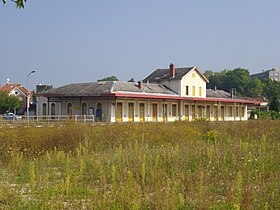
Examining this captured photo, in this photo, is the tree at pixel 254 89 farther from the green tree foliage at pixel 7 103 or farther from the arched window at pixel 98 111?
the arched window at pixel 98 111

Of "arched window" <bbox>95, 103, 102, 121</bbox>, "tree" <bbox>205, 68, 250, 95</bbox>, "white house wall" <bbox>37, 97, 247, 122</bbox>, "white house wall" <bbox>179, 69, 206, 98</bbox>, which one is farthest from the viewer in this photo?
"tree" <bbox>205, 68, 250, 95</bbox>

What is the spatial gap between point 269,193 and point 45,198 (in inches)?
154

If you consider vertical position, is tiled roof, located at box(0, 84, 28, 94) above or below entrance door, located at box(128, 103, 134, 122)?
above

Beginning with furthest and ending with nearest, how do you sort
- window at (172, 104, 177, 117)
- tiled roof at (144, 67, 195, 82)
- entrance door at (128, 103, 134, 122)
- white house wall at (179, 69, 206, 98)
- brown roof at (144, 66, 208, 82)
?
1. tiled roof at (144, 67, 195, 82)
2. brown roof at (144, 66, 208, 82)
3. white house wall at (179, 69, 206, 98)
4. window at (172, 104, 177, 117)
5. entrance door at (128, 103, 134, 122)

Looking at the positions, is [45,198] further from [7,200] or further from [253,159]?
[253,159]

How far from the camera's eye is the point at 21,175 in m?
10.3

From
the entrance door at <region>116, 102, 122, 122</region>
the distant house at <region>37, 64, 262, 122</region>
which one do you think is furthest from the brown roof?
A: the entrance door at <region>116, 102, 122, 122</region>

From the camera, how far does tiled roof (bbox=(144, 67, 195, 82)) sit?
182ft

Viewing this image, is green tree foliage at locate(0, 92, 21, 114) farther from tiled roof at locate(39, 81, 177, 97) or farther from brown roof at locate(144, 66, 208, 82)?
brown roof at locate(144, 66, 208, 82)

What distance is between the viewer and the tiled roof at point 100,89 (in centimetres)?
4531

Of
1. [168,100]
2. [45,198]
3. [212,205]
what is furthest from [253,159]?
[168,100]

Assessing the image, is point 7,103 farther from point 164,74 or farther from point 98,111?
point 164,74

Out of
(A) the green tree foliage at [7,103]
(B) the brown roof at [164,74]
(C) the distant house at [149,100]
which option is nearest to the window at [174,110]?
(C) the distant house at [149,100]

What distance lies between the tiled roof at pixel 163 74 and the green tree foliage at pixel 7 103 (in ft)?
62.3
